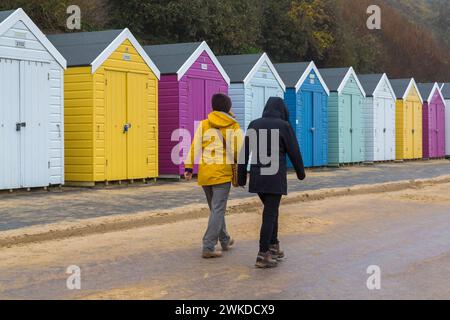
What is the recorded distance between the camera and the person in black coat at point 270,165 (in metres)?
8.22

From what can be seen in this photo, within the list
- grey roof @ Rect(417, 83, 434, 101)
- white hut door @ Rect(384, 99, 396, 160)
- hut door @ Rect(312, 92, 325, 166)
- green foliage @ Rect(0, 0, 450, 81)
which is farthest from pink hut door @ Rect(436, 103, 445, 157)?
hut door @ Rect(312, 92, 325, 166)

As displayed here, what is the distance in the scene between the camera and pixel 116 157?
55.4ft

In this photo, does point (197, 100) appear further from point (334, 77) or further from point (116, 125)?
point (334, 77)

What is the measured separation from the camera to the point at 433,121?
34.3m

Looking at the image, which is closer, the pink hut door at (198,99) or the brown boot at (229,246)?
the brown boot at (229,246)

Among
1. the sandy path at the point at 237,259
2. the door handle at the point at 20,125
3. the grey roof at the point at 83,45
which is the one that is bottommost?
the sandy path at the point at 237,259

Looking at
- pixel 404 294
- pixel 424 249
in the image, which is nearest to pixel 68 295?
pixel 404 294

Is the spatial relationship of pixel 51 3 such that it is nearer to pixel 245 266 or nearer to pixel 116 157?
pixel 116 157

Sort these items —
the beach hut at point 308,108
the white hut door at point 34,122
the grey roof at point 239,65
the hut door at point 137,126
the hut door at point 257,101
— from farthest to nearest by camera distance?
the beach hut at point 308,108, the hut door at point 257,101, the grey roof at point 239,65, the hut door at point 137,126, the white hut door at point 34,122

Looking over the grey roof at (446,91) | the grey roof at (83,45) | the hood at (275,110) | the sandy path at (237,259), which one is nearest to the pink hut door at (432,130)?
the grey roof at (446,91)

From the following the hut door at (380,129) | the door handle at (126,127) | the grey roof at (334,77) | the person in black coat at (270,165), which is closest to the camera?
the person in black coat at (270,165)

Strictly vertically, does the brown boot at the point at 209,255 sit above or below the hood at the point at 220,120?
below

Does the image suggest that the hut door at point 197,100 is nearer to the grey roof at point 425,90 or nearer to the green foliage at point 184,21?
the green foliage at point 184,21

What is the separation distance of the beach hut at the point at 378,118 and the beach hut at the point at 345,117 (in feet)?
2.57
